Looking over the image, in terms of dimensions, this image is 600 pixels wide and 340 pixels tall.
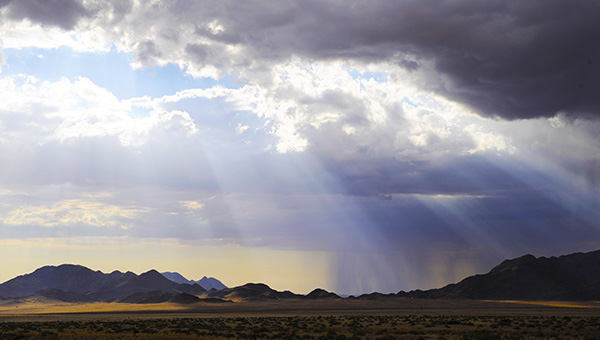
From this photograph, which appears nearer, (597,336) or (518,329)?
(597,336)

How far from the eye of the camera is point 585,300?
7638 inches

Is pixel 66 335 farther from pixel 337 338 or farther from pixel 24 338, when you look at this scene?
pixel 337 338

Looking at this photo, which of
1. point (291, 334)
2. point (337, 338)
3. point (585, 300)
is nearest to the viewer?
point (337, 338)

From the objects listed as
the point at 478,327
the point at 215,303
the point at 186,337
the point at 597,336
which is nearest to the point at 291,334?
the point at 186,337

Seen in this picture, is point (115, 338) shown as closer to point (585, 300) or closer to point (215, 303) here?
point (215, 303)

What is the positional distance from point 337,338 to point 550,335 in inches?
825

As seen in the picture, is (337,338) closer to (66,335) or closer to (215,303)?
(66,335)

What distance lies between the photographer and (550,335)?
4928 centimetres

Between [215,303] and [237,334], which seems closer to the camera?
[237,334]

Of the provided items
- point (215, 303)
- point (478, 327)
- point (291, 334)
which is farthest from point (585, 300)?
point (291, 334)

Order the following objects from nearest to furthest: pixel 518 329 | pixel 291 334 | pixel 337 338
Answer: pixel 337 338, pixel 291 334, pixel 518 329

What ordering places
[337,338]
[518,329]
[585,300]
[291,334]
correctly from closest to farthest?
[337,338]
[291,334]
[518,329]
[585,300]

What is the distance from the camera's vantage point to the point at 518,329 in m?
55.6

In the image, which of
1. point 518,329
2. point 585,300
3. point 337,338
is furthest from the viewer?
point 585,300
